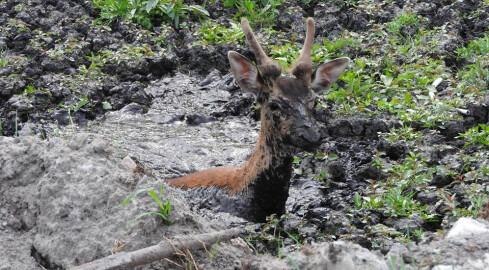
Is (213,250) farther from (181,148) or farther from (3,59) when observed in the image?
(3,59)

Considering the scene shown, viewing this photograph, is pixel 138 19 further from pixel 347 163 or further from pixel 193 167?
pixel 347 163

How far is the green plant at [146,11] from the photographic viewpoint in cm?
991

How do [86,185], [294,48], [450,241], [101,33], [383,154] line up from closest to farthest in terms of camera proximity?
1. [450,241]
2. [86,185]
3. [383,154]
4. [294,48]
5. [101,33]

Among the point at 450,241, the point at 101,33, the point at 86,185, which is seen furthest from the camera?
the point at 101,33

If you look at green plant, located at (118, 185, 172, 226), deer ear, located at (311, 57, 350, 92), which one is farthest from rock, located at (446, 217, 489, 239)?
deer ear, located at (311, 57, 350, 92)

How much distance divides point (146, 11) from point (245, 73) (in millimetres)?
3641

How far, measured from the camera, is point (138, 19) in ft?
32.4

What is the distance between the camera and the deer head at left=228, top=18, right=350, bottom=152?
20.5 ft

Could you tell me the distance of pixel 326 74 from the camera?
690 centimetres

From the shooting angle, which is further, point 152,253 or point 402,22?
point 402,22

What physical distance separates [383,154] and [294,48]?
8.15ft

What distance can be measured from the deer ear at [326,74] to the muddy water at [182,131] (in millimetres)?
1399

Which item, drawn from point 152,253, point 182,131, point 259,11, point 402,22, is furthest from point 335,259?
point 259,11

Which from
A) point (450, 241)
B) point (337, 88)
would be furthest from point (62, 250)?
point (337, 88)
